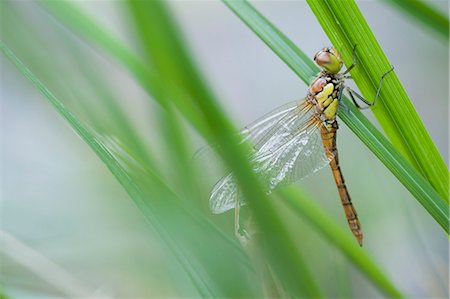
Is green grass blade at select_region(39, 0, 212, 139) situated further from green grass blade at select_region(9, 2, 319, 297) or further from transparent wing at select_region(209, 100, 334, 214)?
transparent wing at select_region(209, 100, 334, 214)

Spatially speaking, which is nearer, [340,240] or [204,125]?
[204,125]

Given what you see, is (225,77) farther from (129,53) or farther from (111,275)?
(129,53)

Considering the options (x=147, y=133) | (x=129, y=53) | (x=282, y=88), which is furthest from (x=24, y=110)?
(x=129, y=53)

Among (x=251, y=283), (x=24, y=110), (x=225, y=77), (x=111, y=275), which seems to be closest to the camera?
(x=251, y=283)

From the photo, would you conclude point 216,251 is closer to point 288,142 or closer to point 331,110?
point 331,110

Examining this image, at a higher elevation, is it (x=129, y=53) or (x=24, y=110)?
(x=24, y=110)

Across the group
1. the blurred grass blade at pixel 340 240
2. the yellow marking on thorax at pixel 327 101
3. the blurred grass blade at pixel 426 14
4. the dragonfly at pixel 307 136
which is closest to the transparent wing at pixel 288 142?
the dragonfly at pixel 307 136

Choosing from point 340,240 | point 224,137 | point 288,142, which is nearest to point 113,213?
point 288,142

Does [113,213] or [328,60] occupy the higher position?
[113,213]
